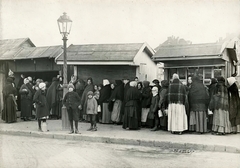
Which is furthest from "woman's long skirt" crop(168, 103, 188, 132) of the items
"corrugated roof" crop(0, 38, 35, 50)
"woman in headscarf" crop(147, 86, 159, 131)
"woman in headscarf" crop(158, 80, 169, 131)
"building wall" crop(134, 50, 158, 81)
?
"corrugated roof" crop(0, 38, 35, 50)

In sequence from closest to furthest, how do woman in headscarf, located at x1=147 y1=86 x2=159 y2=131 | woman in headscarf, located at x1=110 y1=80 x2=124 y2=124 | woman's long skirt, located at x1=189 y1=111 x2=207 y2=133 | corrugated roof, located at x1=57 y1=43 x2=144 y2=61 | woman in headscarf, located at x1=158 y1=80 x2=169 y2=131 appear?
woman's long skirt, located at x1=189 y1=111 x2=207 y2=133 < woman in headscarf, located at x1=158 y1=80 x2=169 y2=131 < woman in headscarf, located at x1=147 y1=86 x2=159 y2=131 < woman in headscarf, located at x1=110 y1=80 x2=124 y2=124 < corrugated roof, located at x1=57 y1=43 x2=144 y2=61

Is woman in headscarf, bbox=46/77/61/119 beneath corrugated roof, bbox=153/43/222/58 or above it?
beneath

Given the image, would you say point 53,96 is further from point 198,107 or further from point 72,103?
point 198,107

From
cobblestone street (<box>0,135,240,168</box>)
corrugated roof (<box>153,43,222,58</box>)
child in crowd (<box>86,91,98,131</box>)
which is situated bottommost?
cobblestone street (<box>0,135,240,168</box>)

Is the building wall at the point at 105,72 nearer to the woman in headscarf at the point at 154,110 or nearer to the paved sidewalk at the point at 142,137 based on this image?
the paved sidewalk at the point at 142,137

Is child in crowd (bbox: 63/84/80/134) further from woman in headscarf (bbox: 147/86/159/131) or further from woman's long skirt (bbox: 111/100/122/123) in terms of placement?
woman in headscarf (bbox: 147/86/159/131)

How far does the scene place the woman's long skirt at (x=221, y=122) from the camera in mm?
11445

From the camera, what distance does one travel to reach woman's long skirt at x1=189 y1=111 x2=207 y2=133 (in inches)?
462

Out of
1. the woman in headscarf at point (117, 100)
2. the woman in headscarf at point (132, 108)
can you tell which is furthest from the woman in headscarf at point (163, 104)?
the woman in headscarf at point (117, 100)

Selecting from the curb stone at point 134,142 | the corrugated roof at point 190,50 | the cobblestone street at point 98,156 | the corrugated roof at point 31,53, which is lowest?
the cobblestone street at point 98,156

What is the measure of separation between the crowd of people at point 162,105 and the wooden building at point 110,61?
121 centimetres

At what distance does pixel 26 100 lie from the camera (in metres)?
15.7

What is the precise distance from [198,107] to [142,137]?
7.42 ft

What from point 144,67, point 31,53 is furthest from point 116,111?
point 31,53
